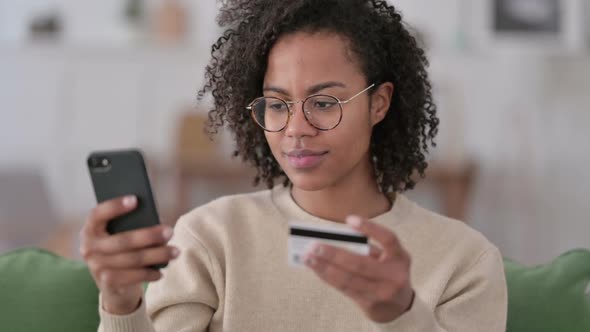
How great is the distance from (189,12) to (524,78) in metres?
2.03

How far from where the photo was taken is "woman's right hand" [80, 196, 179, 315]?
1.10m

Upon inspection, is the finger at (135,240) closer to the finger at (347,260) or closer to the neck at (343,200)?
the finger at (347,260)

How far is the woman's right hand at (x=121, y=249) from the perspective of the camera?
1.10 metres

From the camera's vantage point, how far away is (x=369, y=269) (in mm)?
1073

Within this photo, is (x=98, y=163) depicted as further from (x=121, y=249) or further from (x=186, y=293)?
(x=186, y=293)

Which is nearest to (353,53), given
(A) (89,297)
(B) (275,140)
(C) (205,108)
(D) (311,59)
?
(D) (311,59)

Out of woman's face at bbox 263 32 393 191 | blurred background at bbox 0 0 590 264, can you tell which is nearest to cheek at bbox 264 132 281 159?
woman's face at bbox 263 32 393 191

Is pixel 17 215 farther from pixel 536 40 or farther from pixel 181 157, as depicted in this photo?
pixel 536 40

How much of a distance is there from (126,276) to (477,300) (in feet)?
2.01

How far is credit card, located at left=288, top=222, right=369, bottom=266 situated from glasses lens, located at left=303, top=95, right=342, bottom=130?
34 cm

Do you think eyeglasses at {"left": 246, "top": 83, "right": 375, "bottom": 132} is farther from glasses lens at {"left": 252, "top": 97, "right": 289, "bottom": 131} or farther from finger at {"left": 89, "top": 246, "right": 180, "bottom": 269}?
finger at {"left": 89, "top": 246, "right": 180, "bottom": 269}

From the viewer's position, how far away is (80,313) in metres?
1.64

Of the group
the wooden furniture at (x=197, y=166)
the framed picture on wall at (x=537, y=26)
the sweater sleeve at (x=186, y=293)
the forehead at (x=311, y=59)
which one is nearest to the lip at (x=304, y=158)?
the forehead at (x=311, y=59)

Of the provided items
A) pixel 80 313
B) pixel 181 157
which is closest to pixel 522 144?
pixel 181 157
